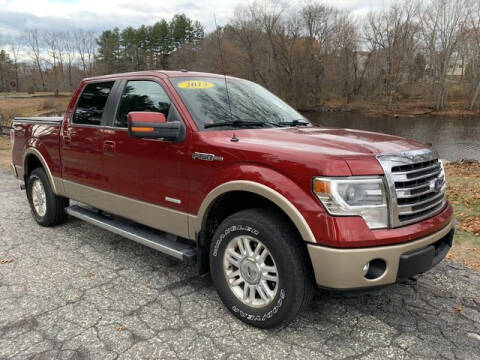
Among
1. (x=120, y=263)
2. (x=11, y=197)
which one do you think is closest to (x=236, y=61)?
(x=11, y=197)

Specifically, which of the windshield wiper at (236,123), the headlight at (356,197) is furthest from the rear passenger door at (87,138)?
the headlight at (356,197)

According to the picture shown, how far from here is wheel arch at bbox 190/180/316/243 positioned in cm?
256

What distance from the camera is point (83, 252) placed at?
450 centimetres

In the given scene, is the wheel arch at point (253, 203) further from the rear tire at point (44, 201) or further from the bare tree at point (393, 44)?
the bare tree at point (393, 44)

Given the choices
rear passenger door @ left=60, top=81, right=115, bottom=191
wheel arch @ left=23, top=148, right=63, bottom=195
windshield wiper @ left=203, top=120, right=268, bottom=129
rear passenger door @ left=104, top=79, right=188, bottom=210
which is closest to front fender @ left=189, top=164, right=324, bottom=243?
rear passenger door @ left=104, top=79, right=188, bottom=210

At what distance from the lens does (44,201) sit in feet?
17.6

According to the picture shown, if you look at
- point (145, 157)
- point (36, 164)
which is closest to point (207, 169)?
point (145, 157)

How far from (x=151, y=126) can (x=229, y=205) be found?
2.95ft

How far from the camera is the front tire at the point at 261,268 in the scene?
2.66 meters

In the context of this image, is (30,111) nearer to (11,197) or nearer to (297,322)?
(11,197)

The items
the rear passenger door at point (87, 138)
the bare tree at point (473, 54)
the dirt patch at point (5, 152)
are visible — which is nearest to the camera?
the rear passenger door at point (87, 138)

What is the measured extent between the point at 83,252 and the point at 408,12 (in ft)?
175

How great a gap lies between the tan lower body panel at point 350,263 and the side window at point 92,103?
2.87 m

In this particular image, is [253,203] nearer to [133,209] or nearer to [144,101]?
[133,209]
